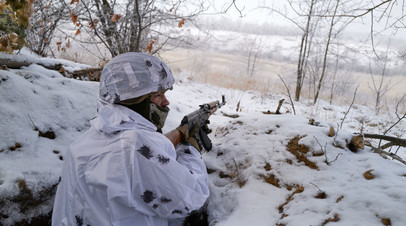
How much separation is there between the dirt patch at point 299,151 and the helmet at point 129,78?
4.32 feet

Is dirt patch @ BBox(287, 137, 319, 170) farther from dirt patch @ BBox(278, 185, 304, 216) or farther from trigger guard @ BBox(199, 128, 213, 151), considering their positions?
trigger guard @ BBox(199, 128, 213, 151)

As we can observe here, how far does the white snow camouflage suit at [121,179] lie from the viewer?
1.12 metres

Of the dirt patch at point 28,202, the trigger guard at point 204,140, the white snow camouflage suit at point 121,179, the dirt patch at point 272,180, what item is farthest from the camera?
the trigger guard at point 204,140

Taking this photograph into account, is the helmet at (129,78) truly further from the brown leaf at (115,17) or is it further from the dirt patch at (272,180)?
the brown leaf at (115,17)

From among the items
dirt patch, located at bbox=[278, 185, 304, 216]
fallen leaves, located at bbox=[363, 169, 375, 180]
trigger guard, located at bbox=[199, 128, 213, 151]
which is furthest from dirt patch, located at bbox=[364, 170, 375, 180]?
trigger guard, located at bbox=[199, 128, 213, 151]

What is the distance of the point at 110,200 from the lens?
1.10 m

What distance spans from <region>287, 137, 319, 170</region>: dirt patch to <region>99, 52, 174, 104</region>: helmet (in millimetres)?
1316

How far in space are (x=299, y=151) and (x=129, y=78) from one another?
1.52 m

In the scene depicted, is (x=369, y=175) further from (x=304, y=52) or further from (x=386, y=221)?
(x=304, y=52)

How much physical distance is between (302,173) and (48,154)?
7.26 ft

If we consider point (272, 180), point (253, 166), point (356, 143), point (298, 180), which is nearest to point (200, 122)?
point (253, 166)

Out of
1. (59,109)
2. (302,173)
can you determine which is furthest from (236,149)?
(59,109)

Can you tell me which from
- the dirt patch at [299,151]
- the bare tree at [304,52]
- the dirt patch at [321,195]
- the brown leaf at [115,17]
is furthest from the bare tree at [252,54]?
the dirt patch at [321,195]

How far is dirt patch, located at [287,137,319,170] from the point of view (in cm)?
177
